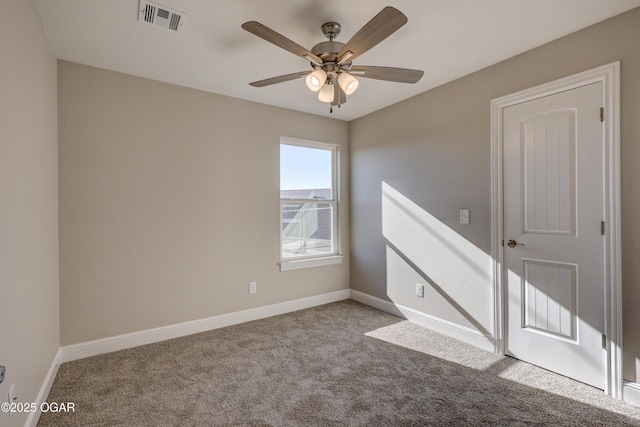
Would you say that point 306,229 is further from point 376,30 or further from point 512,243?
point 376,30

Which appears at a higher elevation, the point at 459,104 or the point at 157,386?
the point at 459,104

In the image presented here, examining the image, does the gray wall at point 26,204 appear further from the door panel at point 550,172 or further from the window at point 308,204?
the door panel at point 550,172

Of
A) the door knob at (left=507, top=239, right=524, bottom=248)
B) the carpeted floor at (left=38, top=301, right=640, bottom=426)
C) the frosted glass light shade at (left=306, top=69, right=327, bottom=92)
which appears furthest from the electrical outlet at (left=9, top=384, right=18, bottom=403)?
the door knob at (left=507, top=239, right=524, bottom=248)

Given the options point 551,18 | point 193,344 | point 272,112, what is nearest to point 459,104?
point 551,18

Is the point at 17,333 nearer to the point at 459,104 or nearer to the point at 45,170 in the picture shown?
the point at 45,170

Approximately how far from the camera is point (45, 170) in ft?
7.28

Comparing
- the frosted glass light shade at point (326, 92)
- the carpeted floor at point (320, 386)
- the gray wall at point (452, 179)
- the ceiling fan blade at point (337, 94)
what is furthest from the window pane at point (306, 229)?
the frosted glass light shade at point (326, 92)

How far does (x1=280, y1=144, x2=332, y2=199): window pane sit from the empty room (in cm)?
7

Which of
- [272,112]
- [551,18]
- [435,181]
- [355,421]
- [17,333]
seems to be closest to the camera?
[17,333]

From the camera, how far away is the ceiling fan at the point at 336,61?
1.77 meters

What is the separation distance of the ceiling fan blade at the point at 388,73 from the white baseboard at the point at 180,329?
8.96 ft

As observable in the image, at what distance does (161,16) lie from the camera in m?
2.06

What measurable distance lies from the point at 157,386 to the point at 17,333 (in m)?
0.97

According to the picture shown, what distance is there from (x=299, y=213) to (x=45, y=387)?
2.76 meters
